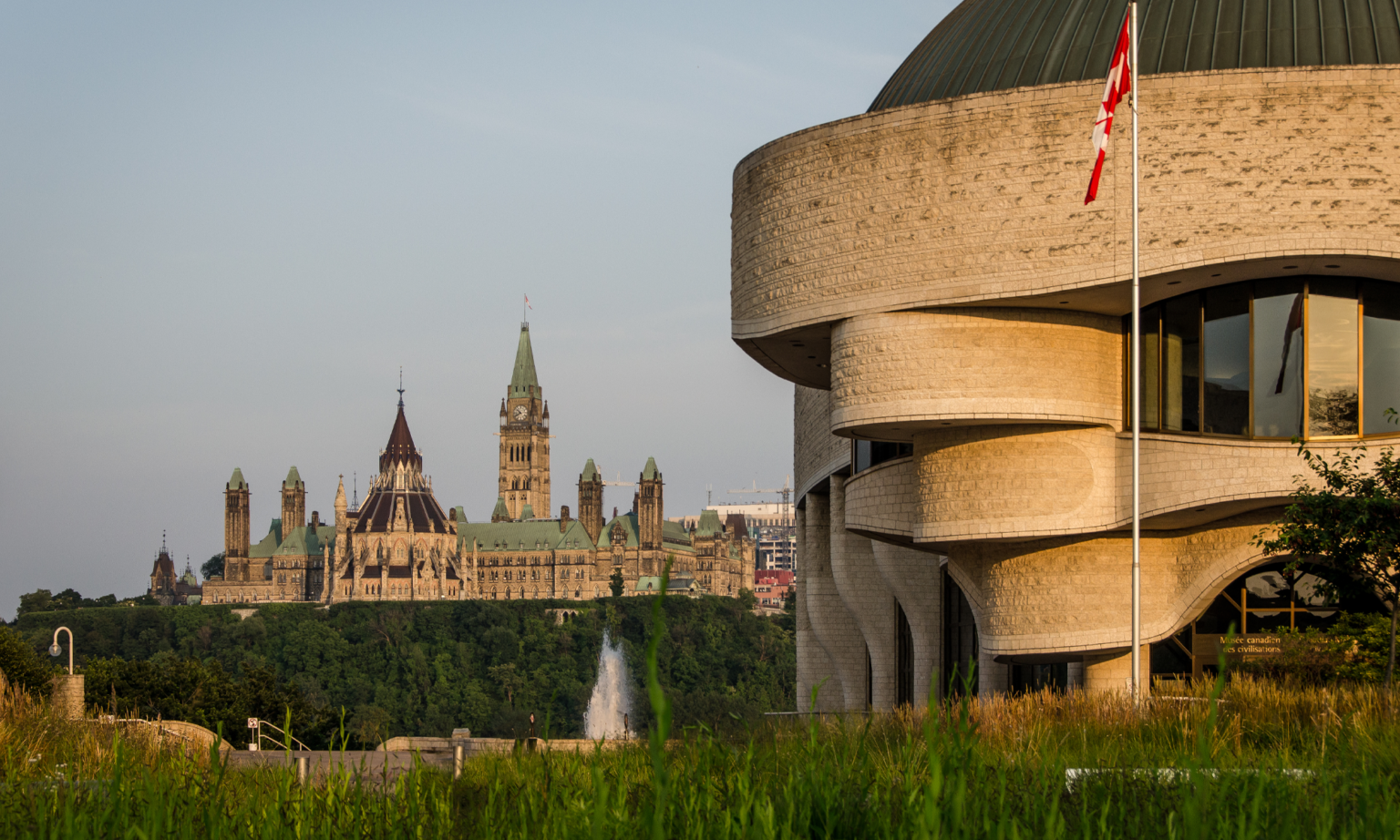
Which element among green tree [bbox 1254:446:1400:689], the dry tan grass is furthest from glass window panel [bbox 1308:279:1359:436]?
the dry tan grass

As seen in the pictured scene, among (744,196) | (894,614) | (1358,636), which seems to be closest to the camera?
(1358,636)

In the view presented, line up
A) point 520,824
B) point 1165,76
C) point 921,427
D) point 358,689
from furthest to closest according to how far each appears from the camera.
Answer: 1. point 358,689
2. point 921,427
3. point 1165,76
4. point 520,824

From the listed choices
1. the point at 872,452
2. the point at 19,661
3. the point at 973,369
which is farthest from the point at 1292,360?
the point at 19,661

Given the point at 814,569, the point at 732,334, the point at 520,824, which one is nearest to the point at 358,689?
the point at 814,569

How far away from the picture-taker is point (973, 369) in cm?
2388

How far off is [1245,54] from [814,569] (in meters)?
20.8

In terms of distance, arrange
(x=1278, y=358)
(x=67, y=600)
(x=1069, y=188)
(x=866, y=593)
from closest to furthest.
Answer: (x=1069, y=188) → (x=1278, y=358) → (x=866, y=593) → (x=67, y=600)

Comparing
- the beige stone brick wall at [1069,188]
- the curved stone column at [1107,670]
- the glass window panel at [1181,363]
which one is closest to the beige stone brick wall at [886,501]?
the beige stone brick wall at [1069,188]

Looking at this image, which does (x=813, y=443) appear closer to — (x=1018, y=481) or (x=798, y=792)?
(x=1018, y=481)

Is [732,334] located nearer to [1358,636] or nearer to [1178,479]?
[1178,479]

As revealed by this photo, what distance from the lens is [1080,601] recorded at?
24.6 meters

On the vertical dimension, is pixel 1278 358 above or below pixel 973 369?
above

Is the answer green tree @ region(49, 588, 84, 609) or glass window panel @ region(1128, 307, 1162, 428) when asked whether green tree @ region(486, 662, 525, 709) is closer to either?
green tree @ region(49, 588, 84, 609)

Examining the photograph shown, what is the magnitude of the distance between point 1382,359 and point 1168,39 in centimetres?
702
